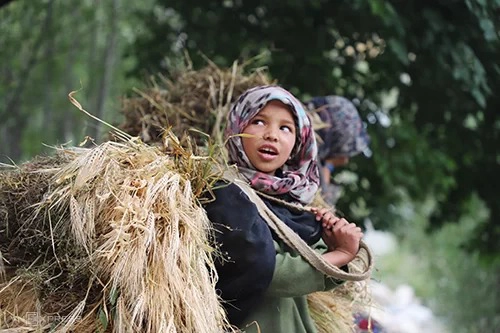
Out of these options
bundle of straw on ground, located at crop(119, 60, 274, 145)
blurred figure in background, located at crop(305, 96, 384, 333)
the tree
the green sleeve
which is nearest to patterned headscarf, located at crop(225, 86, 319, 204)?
the green sleeve

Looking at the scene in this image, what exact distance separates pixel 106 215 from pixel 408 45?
2.82 metres

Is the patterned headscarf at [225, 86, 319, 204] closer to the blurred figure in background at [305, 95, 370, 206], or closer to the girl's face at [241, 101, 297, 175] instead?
the girl's face at [241, 101, 297, 175]

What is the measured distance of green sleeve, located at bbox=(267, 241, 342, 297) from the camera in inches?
103

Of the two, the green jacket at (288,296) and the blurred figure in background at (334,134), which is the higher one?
the blurred figure in background at (334,134)

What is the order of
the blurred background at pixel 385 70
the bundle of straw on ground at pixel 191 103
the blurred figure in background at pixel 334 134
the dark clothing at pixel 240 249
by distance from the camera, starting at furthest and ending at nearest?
the blurred background at pixel 385 70, the blurred figure in background at pixel 334 134, the bundle of straw on ground at pixel 191 103, the dark clothing at pixel 240 249

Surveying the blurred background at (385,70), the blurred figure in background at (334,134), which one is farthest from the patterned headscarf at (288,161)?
the blurred background at (385,70)

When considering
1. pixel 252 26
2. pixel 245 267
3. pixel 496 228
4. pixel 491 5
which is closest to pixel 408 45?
pixel 491 5

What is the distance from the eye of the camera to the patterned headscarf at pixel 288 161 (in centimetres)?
283

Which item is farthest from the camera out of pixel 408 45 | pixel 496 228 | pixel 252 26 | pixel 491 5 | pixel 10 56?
pixel 10 56

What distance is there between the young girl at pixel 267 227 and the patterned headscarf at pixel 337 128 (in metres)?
1.33

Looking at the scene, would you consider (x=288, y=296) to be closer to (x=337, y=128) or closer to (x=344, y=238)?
(x=344, y=238)

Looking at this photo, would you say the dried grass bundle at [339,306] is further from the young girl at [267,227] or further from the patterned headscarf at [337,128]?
the patterned headscarf at [337,128]

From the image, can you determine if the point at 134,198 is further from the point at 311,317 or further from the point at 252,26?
the point at 252,26

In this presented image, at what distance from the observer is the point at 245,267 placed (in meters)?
2.57
